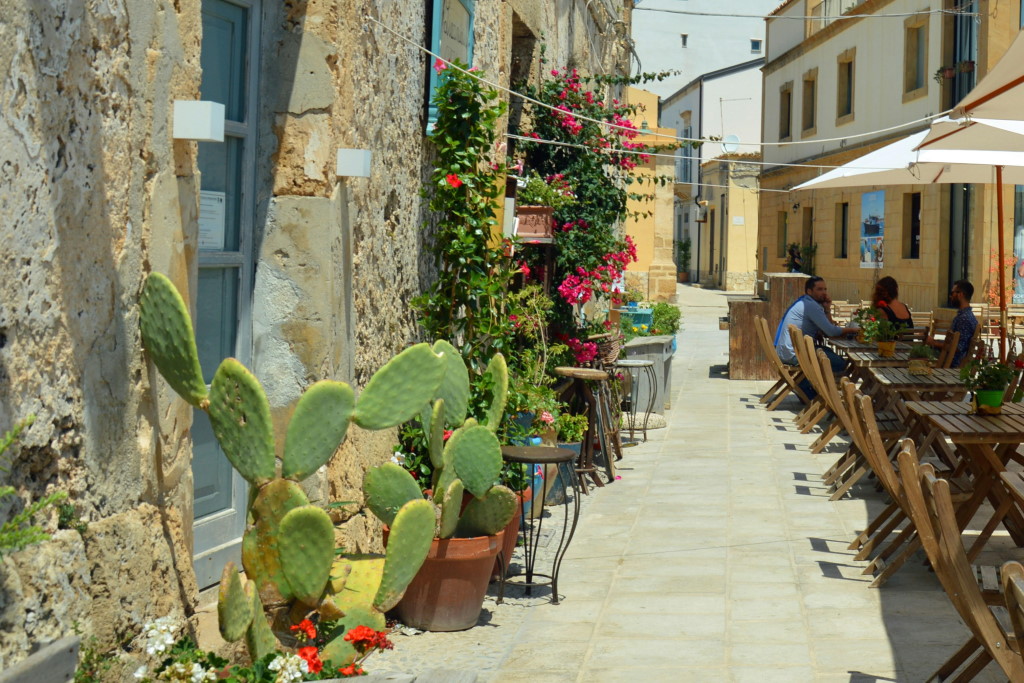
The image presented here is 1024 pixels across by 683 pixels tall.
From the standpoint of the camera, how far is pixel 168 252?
10.3 feet

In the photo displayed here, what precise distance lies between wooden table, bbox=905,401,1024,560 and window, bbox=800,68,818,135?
2394 centimetres

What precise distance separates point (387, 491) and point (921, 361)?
452 centimetres

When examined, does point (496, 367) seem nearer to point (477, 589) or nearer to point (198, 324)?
point (477, 589)

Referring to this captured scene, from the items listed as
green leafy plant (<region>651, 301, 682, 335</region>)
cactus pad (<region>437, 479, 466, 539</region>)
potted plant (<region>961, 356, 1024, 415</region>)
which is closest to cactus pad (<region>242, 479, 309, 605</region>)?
cactus pad (<region>437, 479, 466, 539</region>)

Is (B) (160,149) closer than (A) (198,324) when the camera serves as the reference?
Yes

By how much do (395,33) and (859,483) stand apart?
423 centimetres

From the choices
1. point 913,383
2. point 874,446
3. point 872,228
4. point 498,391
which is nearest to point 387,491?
point 498,391

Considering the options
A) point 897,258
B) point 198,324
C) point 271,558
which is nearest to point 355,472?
point 198,324

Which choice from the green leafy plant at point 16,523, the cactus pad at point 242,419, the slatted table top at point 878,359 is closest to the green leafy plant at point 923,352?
the slatted table top at point 878,359

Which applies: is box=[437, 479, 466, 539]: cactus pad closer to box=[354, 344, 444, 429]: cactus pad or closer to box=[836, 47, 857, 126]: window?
box=[354, 344, 444, 429]: cactus pad

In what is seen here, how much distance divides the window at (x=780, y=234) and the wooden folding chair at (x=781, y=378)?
20.2m

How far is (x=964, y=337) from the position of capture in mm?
9125

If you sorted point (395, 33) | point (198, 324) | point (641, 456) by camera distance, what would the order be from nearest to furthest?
point (198, 324) < point (395, 33) < point (641, 456)

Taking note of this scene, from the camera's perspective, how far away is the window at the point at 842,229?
26.4 metres
